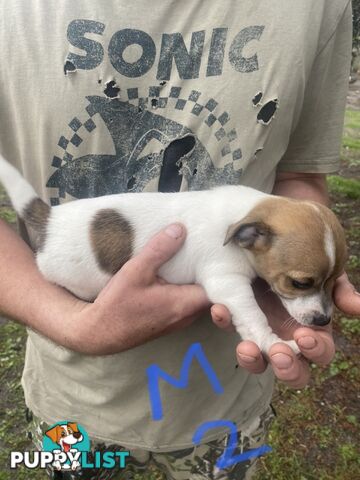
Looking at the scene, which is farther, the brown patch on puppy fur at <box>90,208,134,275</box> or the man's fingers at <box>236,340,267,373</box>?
the brown patch on puppy fur at <box>90,208,134,275</box>

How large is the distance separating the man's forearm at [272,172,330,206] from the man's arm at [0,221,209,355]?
0.69 m

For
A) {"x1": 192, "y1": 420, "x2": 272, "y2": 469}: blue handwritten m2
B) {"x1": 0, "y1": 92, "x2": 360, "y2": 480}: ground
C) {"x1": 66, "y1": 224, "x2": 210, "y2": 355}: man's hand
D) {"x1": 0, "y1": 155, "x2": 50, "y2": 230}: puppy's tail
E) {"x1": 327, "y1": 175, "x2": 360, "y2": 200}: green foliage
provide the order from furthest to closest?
{"x1": 327, "y1": 175, "x2": 360, "y2": 200}: green foliage < {"x1": 0, "y1": 92, "x2": 360, "y2": 480}: ground < {"x1": 192, "y1": 420, "x2": 272, "y2": 469}: blue handwritten m2 < {"x1": 0, "y1": 155, "x2": 50, "y2": 230}: puppy's tail < {"x1": 66, "y1": 224, "x2": 210, "y2": 355}: man's hand

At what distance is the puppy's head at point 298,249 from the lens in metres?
1.81

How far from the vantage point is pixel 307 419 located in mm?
3830

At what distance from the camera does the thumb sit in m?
1.74

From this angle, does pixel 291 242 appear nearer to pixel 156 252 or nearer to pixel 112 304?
pixel 156 252

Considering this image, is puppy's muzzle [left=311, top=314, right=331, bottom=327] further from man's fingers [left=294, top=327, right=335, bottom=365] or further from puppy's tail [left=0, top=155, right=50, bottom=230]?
puppy's tail [left=0, top=155, right=50, bottom=230]

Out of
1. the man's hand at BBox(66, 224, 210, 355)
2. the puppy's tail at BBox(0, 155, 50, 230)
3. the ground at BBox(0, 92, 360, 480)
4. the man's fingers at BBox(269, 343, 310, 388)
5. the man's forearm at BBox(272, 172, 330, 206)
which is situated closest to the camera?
the man's fingers at BBox(269, 343, 310, 388)

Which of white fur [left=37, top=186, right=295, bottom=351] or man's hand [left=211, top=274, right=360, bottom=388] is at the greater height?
white fur [left=37, top=186, right=295, bottom=351]

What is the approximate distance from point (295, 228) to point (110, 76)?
2.93 ft

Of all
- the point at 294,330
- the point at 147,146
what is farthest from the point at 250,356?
the point at 147,146

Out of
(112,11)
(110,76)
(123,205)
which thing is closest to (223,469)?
(123,205)

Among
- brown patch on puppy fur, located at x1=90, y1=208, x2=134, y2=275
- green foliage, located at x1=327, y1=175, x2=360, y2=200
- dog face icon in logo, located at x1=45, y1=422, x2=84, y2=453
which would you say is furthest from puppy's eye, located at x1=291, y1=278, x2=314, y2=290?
green foliage, located at x1=327, y1=175, x2=360, y2=200

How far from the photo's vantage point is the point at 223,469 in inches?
85.8
